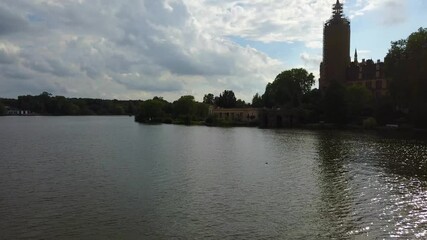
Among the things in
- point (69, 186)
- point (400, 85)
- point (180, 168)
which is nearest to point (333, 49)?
point (400, 85)

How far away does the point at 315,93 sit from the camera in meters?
152

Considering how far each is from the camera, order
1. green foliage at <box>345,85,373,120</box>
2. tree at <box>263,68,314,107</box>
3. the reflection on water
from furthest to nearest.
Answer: tree at <box>263,68,314,107</box>
green foliage at <box>345,85,373,120</box>
the reflection on water

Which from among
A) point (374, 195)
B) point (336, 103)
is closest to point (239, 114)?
point (336, 103)

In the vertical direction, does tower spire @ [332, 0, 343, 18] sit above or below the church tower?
above

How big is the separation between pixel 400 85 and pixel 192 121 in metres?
91.3

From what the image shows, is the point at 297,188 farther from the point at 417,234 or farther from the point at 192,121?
the point at 192,121

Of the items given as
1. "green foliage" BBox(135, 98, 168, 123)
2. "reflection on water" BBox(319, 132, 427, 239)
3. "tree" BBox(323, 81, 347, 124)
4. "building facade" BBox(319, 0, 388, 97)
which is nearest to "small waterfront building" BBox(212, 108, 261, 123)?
"green foliage" BBox(135, 98, 168, 123)

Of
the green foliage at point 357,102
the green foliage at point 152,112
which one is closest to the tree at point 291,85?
the green foliage at point 357,102

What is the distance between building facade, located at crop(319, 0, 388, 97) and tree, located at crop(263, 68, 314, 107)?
8432 mm

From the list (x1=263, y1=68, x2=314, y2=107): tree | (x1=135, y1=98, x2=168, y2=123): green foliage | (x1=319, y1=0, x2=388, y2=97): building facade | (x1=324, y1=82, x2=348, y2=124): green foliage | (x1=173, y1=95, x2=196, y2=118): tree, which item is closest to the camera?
(x1=324, y1=82, x2=348, y2=124): green foliage

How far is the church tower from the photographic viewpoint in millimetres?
159375

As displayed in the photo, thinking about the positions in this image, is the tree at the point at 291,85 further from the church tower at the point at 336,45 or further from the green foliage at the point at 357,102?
the green foliage at the point at 357,102

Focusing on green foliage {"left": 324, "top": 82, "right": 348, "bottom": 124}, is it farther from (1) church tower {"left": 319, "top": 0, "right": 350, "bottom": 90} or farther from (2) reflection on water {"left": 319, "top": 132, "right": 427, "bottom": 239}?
(2) reflection on water {"left": 319, "top": 132, "right": 427, "bottom": 239}

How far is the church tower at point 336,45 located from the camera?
159375mm
